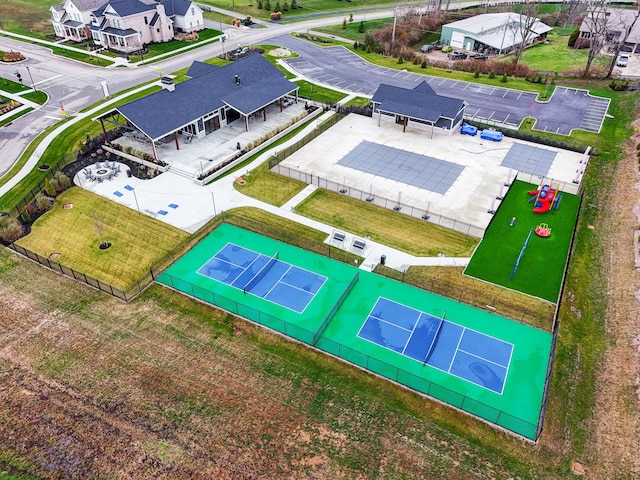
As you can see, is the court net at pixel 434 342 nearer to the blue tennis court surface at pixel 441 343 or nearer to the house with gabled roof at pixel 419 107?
the blue tennis court surface at pixel 441 343

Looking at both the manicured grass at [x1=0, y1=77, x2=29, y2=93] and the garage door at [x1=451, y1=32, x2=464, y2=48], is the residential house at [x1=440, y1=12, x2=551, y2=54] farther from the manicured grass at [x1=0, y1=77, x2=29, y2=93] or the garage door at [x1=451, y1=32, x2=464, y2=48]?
the manicured grass at [x1=0, y1=77, x2=29, y2=93]

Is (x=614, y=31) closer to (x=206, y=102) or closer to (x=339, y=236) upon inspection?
(x=206, y=102)

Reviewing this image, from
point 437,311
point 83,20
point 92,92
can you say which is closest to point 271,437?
point 437,311

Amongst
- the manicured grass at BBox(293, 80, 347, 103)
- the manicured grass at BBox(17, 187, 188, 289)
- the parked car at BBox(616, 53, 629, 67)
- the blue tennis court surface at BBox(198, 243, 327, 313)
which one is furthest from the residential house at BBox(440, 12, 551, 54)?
the manicured grass at BBox(17, 187, 188, 289)

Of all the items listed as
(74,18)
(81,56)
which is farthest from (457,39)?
(74,18)

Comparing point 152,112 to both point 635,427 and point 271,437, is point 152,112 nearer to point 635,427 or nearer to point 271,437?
point 271,437

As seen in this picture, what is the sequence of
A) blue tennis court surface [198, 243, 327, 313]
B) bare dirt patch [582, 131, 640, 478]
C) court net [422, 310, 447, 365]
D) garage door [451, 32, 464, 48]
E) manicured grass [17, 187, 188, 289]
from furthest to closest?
1. garage door [451, 32, 464, 48]
2. manicured grass [17, 187, 188, 289]
3. blue tennis court surface [198, 243, 327, 313]
4. court net [422, 310, 447, 365]
5. bare dirt patch [582, 131, 640, 478]
